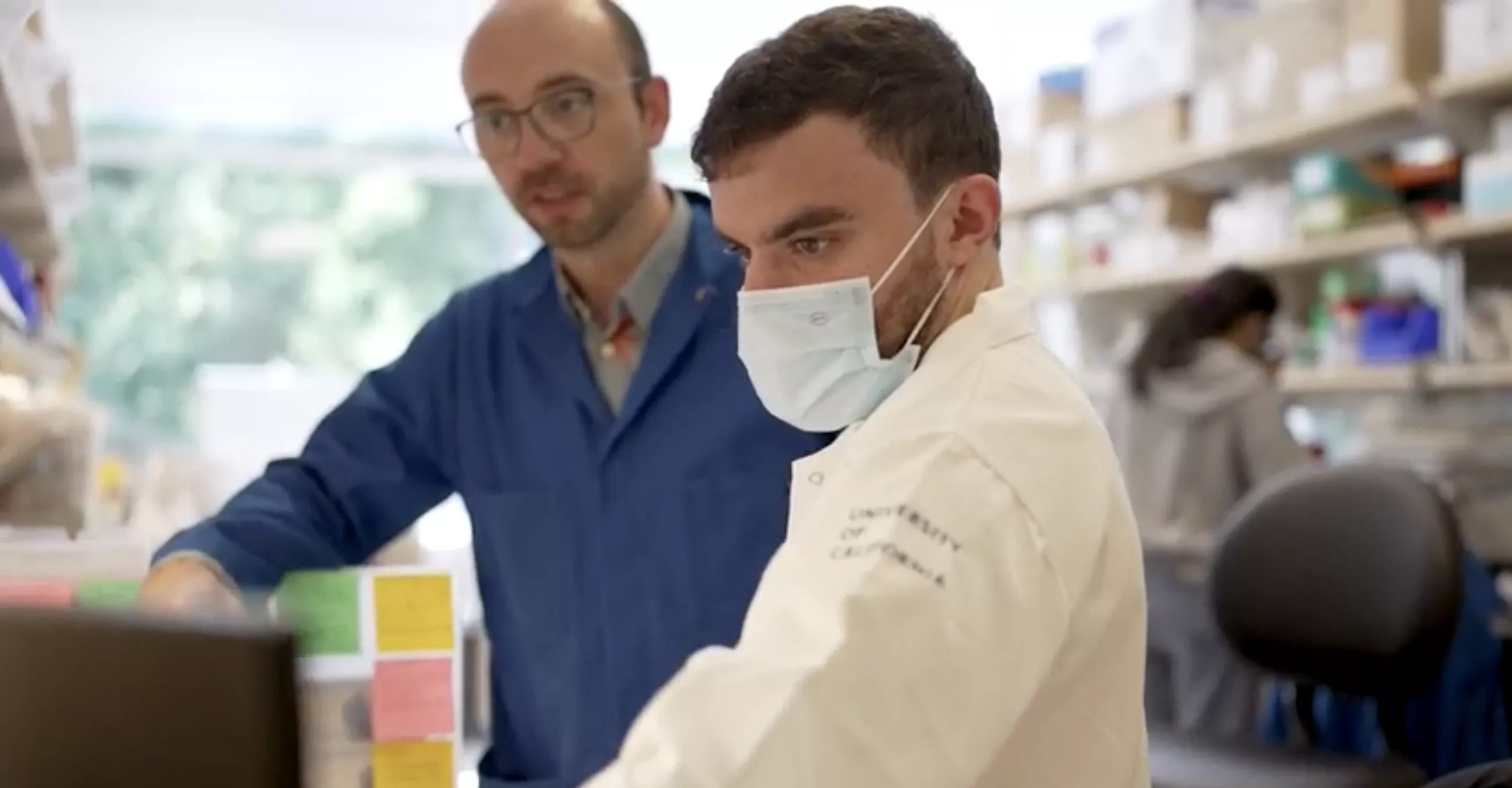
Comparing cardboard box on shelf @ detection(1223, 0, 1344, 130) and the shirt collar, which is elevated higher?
cardboard box on shelf @ detection(1223, 0, 1344, 130)

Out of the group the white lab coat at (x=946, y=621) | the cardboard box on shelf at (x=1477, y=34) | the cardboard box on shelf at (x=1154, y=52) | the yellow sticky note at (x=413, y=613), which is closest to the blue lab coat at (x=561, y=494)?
the yellow sticky note at (x=413, y=613)

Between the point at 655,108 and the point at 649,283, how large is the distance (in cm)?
20

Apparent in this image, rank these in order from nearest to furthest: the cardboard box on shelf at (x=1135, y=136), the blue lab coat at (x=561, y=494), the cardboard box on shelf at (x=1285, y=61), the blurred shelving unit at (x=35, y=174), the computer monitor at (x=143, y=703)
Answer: the computer monitor at (x=143, y=703) < the blue lab coat at (x=561, y=494) < the blurred shelving unit at (x=35, y=174) < the cardboard box on shelf at (x=1285, y=61) < the cardboard box on shelf at (x=1135, y=136)

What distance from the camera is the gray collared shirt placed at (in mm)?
1470

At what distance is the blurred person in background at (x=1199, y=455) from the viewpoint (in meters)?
2.96

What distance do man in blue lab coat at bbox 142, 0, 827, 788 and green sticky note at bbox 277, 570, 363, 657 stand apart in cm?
4

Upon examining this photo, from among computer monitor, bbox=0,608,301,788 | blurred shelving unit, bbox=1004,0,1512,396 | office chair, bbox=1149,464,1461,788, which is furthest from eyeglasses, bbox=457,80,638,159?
office chair, bbox=1149,464,1461,788

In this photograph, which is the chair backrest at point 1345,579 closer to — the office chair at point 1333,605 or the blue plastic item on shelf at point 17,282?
the office chair at point 1333,605

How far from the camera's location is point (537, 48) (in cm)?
143

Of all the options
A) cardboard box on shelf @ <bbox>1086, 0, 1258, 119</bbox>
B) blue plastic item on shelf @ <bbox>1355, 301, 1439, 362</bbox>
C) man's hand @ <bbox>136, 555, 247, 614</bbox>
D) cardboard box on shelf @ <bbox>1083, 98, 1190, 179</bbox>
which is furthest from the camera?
cardboard box on shelf @ <bbox>1083, 98, 1190, 179</bbox>

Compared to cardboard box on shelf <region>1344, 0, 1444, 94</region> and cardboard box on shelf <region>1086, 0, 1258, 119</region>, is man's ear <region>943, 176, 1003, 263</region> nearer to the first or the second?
cardboard box on shelf <region>1344, 0, 1444, 94</region>

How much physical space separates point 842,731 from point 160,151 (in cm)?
503

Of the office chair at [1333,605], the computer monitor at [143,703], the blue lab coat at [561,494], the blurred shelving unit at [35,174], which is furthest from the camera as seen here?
the office chair at [1333,605]

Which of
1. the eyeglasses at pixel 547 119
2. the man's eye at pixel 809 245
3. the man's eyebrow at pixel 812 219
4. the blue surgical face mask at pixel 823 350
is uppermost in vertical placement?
the eyeglasses at pixel 547 119
